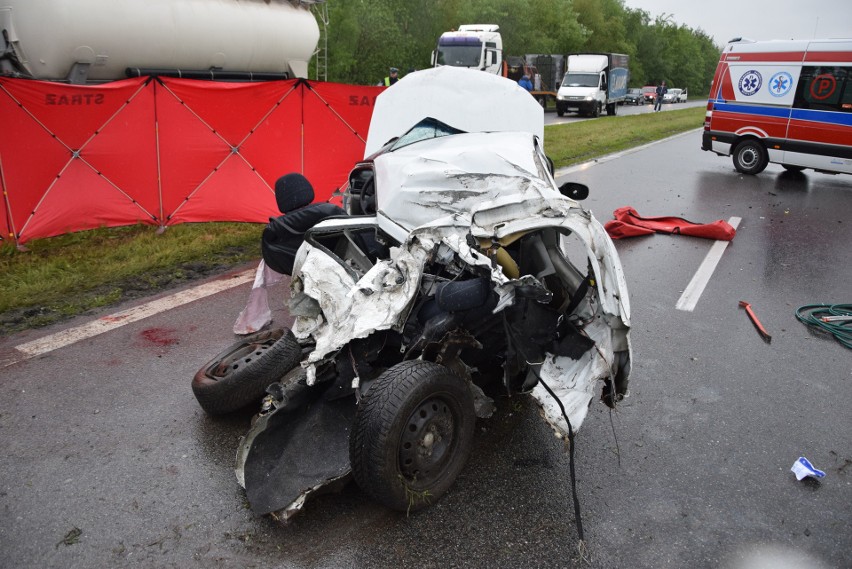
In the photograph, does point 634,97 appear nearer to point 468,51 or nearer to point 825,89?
point 468,51

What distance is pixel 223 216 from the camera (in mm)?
8375

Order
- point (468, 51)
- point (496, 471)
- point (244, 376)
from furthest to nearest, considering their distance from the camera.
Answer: point (468, 51) < point (244, 376) < point (496, 471)

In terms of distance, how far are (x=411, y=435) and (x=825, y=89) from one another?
1260cm

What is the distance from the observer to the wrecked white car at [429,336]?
310 centimetres

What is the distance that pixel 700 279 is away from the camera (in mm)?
6945

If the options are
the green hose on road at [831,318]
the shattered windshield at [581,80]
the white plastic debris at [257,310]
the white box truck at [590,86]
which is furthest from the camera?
the shattered windshield at [581,80]

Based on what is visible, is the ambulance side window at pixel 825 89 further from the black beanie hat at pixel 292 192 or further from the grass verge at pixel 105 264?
the black beanie hat at pixel 292 192

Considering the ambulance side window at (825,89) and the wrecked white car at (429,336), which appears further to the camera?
the ambulance side window at (825,89)

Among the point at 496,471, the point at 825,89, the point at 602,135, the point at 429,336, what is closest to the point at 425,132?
the point at 429,336

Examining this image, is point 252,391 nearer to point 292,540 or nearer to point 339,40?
point 292,540

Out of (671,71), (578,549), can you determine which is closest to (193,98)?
(578,549)

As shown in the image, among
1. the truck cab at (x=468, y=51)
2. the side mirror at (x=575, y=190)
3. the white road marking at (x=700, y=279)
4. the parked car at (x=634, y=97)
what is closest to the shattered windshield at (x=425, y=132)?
the side mirror at (x=575, y=190)

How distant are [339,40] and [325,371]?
29393mm

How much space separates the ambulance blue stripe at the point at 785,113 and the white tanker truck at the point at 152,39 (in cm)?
889
